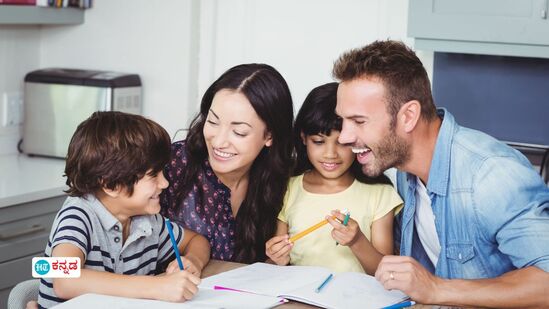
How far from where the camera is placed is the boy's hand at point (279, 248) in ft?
6.79

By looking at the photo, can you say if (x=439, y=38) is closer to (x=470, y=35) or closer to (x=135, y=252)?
(x=470, y=35)

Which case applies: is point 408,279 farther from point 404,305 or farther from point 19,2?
point 19,2

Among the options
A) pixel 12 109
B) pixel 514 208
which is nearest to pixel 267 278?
pixel 514 208

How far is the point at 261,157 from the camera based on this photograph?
2.35 metres

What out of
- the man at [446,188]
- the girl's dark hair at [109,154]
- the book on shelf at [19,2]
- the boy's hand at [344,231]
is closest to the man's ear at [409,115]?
the man at [446,188]

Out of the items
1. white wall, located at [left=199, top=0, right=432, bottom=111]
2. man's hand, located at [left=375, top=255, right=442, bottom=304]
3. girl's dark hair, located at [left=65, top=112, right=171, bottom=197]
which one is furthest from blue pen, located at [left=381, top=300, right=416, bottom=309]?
white wall, located at [left=199, top=0, right=432, bottom=111]

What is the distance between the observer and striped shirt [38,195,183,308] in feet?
5.83

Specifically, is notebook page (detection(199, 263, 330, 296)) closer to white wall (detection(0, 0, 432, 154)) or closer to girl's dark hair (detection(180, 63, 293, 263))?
girl's dark hair (detection(180, 63, 293, 263))

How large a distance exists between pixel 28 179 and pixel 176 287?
1.76 metres

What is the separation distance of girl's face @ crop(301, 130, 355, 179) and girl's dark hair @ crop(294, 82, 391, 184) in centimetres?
2

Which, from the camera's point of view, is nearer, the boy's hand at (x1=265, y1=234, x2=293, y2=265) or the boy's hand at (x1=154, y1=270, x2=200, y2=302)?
the boy's hand at (x1=154, y1=270, x2=200, y2=302)

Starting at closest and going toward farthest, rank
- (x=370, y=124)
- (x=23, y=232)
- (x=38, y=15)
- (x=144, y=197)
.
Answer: (x=144, y=197) → (x=370, y=124) → (x=23, y=232) → (x=38, y=15)

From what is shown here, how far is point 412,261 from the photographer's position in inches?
72.6

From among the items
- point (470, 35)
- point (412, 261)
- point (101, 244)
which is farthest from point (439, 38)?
point (101, 244)
